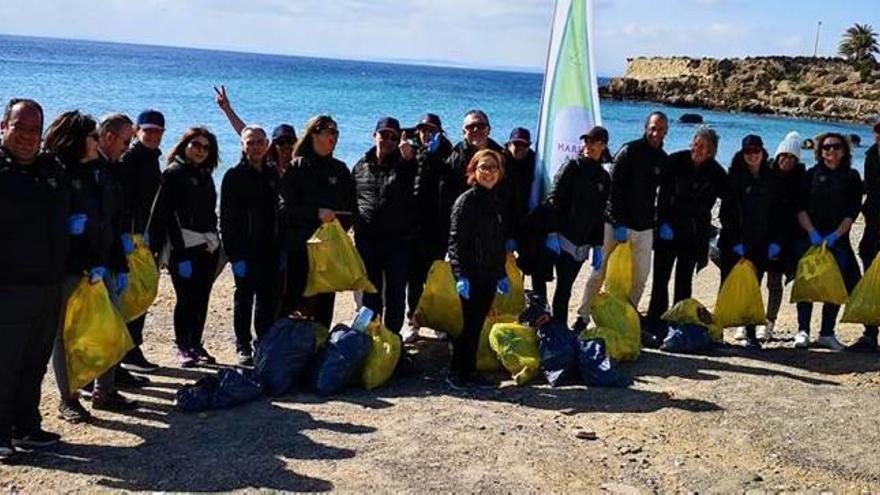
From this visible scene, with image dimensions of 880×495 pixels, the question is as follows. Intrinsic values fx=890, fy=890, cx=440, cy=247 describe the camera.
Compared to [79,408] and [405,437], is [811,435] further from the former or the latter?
[79,408]

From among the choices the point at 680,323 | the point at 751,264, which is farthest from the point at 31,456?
the point at 751,264

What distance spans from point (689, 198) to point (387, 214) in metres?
2.52

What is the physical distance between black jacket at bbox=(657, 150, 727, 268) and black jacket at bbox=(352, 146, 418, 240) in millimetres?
2160

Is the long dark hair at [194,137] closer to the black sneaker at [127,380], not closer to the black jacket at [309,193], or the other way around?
the black jacket at [309,193]

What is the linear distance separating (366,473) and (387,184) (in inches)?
102

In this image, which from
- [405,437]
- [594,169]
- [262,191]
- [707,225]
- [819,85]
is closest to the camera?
[405,437]

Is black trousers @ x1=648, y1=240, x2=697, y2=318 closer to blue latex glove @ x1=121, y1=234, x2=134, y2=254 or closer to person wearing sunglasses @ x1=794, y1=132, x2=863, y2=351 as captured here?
person wearing sunglasses @ x1=794, y1=132, x2=863, y2=351

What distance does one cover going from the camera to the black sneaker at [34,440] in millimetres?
4867

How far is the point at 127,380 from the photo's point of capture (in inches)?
241

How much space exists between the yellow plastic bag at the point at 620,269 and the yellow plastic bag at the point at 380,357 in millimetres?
2147

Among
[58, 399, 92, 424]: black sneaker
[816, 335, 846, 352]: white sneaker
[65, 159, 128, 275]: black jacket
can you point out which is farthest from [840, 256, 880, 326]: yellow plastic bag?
[58, 399, 92, 424]: black sneaker

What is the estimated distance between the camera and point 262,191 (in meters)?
6.48

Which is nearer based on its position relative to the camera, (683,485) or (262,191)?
(683,485)

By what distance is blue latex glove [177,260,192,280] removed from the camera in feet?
21.0
